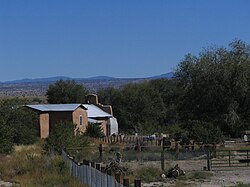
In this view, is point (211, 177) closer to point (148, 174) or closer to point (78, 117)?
point (148, 174)

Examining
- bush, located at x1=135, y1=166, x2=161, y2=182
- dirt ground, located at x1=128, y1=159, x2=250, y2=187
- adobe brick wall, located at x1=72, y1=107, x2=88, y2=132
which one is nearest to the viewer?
dirt ground, located at x1=128, y1=159, x2=250, y2=187

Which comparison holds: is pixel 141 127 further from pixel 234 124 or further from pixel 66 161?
pixel 66 161

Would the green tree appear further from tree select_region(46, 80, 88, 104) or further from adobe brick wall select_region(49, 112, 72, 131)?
tree select_region(46, 80, 88, 104)

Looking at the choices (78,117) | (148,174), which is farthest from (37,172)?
(78,117)

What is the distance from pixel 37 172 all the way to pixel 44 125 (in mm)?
40219

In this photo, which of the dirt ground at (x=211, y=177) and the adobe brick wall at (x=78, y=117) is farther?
the adobe brick wall at (x=78, y=117)

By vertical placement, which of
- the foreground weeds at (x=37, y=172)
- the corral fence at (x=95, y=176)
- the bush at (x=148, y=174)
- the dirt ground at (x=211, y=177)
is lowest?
the dirt ground at (x=211, y=177)

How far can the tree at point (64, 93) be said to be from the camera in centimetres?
10510

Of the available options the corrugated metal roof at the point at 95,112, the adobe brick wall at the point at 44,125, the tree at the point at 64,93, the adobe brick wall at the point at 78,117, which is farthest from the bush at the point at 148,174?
the tree at the point at 64,93

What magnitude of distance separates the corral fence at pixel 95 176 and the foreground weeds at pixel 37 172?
0.38 metres

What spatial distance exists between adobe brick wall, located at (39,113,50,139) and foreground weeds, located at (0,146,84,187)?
33.7m

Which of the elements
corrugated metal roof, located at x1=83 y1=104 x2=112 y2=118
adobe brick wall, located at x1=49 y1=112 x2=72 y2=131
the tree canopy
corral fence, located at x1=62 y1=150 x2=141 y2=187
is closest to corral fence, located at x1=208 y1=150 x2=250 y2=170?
corral fence, located at x1=62 y1=150 x2=141 y2=187

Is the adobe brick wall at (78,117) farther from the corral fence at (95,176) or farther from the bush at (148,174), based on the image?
the corral fence at (95,176)

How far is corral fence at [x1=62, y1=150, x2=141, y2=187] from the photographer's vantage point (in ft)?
44.1
